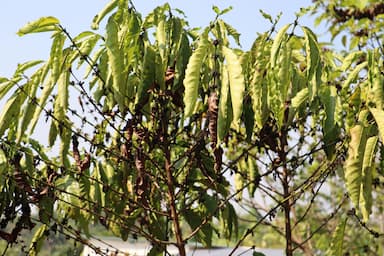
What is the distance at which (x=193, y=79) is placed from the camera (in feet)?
4.82

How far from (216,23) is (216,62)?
163mm

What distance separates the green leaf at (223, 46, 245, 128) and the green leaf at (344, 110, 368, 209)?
0.34 m

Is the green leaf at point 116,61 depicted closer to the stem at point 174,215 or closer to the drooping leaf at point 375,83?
the stem at point 174,215

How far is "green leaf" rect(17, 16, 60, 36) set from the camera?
1.61 m

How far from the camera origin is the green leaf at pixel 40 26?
161 cm

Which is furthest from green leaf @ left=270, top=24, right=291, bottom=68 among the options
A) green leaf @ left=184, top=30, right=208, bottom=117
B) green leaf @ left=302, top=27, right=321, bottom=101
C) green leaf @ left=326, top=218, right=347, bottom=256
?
green leaf @ left=326, top=218, right=347, bottom=256

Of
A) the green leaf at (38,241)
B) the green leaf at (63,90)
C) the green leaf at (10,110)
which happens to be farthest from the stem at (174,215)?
the green leaf at (38,241)

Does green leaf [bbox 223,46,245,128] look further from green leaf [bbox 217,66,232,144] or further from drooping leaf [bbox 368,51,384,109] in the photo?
drooping leaf [bbox 368,51,384,109]

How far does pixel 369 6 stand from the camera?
410cm

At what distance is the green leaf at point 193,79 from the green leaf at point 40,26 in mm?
452

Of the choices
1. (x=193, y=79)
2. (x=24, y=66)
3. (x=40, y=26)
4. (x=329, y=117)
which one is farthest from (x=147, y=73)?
(x=329, y=117)

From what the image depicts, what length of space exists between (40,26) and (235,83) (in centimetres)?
62

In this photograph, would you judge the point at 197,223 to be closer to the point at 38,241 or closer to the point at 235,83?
the point at 38,241

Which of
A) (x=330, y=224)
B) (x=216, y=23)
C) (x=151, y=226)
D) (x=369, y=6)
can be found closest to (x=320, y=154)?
(x=330, y=224)
